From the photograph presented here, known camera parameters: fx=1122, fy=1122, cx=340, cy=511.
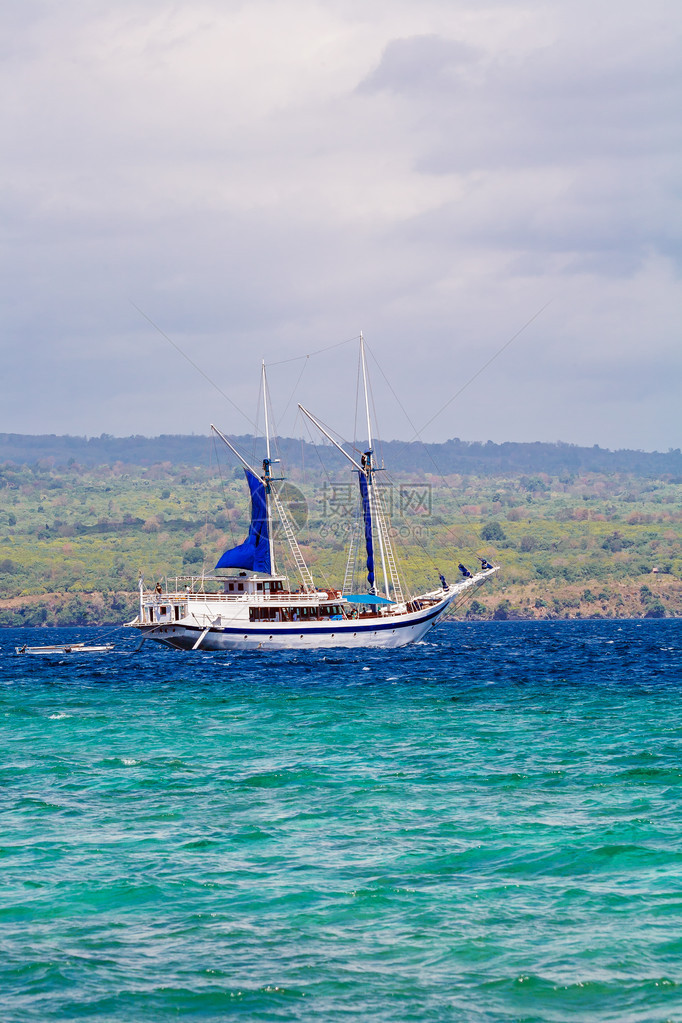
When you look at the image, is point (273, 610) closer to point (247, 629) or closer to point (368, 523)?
point (247, 629)

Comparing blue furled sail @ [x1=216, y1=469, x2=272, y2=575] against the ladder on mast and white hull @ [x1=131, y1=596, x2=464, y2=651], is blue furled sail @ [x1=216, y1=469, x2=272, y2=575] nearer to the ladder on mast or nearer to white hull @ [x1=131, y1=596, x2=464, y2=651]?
white hull @ [x1=131, y1=596, x2=464, y2=651]

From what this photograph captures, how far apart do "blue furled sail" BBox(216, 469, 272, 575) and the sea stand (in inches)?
2512

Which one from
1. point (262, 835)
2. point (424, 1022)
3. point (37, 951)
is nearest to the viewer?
point (424, 1022)

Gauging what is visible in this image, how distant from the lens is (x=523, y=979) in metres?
18.1

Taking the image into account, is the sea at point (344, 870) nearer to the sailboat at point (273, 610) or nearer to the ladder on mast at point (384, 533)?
the sailboat at point (273, 610)

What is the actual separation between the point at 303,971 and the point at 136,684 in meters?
60.7

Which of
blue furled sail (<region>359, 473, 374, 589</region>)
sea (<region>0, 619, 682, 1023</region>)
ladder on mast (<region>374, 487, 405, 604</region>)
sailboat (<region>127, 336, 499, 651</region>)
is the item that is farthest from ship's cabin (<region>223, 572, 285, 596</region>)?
sea (<region>0, 619, 682, 1023</region>)

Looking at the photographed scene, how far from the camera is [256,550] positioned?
382 ft

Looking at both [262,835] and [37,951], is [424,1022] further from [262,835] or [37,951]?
[262,835]

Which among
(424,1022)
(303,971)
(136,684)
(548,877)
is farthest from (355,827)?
(136,684)

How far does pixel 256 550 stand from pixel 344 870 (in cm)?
9256

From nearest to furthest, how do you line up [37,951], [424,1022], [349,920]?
[424,1022], [37,951], [349,920]

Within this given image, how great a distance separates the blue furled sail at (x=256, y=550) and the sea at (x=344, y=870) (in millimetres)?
63806

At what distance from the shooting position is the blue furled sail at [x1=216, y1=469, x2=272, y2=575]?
115625 millimetres
